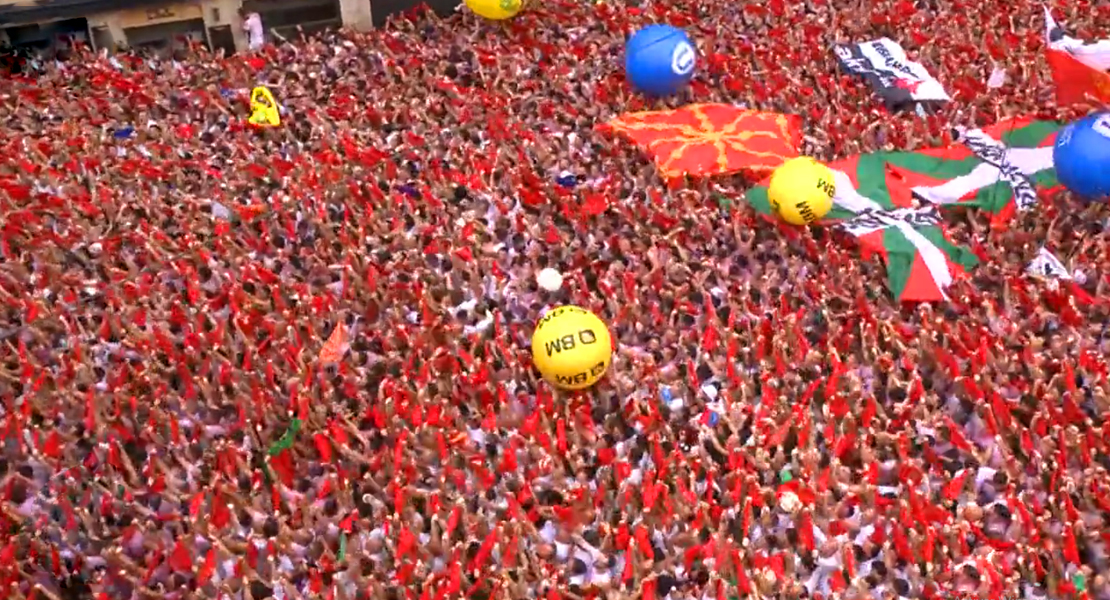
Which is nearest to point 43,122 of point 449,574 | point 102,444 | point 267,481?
point 102,444

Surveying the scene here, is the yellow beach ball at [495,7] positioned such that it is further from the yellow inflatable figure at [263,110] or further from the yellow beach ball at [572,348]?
the yellow beach ball at [572,348]

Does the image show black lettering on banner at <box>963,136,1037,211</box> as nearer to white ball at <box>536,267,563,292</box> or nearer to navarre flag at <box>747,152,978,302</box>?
navarre flag at <box>747,152,978,302</box>

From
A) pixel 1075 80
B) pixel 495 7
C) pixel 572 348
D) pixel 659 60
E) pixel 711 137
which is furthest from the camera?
pixel 495 7

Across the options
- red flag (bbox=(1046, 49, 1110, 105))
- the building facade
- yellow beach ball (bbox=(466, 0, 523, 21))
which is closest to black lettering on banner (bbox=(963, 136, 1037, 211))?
red flag (bbox=(1046, 49, 1110, 105))

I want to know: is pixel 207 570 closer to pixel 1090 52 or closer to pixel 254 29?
pixel 254 29

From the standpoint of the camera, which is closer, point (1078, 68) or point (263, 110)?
point (1078, 68)

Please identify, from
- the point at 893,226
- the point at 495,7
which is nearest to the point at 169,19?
the point at 495,7

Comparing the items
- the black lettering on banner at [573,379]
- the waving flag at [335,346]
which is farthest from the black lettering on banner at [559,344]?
the waving flag at [335,346]
